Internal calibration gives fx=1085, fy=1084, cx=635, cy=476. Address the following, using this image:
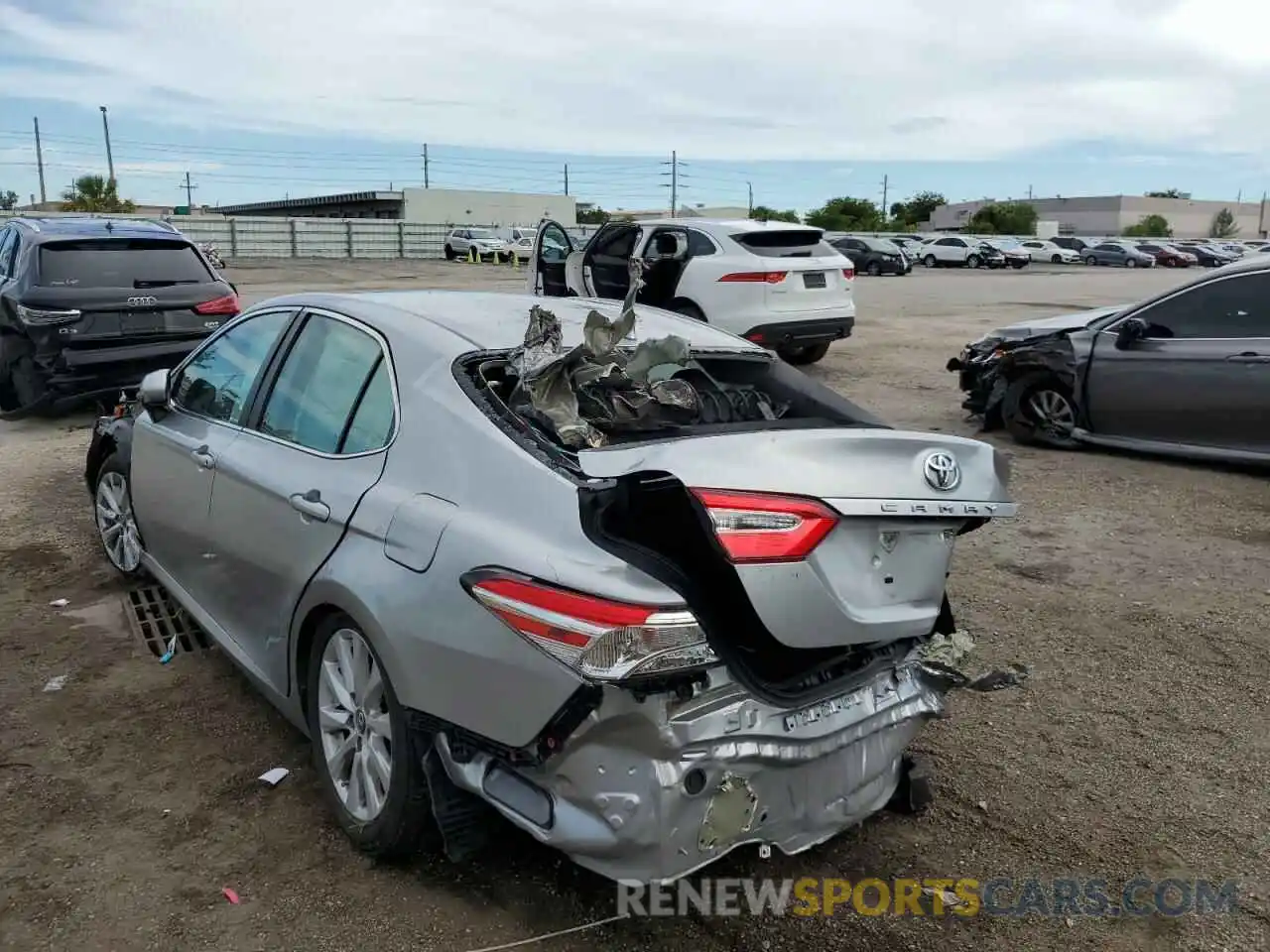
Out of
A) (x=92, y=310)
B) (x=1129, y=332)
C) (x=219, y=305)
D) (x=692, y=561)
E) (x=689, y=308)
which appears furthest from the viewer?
(x=689, y=308)

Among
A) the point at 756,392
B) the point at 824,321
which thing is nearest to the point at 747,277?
the point at 824,321

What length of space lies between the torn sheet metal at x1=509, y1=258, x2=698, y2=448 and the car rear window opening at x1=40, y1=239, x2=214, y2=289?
7194 millimetres

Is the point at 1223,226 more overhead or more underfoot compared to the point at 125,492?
more overhead

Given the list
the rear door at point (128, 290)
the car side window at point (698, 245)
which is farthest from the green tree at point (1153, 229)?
the rear door at point (128, 290)

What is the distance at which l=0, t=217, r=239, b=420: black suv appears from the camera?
8922mm

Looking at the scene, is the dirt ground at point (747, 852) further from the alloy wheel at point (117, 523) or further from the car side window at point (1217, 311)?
the car side window at point (1217, 311)

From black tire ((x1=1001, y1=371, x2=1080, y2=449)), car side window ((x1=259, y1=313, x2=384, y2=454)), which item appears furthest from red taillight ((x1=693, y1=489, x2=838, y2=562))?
black tire ((x1=1001, y1=371, x2=1080, y2=449))

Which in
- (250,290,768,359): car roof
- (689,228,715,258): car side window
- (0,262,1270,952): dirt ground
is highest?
(689,228,715,258): car side window

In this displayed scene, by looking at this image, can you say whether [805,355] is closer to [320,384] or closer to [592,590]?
[320,384]

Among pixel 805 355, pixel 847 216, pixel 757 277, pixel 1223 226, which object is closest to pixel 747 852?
pixel 757 277

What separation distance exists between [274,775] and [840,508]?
2.20 m

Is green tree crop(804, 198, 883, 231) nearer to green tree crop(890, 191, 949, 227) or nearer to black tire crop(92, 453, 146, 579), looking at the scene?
green tree crop(890, 191, 949, 227)

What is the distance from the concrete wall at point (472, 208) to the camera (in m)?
78.0

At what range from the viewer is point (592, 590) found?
97.5 inches
